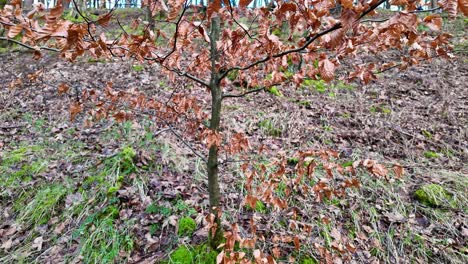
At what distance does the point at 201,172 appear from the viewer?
3473mm

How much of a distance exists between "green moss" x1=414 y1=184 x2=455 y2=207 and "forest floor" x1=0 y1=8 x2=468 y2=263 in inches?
0.5

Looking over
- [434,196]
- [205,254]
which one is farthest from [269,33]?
[434,196]

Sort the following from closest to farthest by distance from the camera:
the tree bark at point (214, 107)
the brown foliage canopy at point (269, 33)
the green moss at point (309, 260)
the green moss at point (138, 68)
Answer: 1. the brown foliage canopy at point (269, 33)
2. the tree bark at point (214, 107)
3. the green moss at point (309, 260)
4. the green moss at point (138, 68)

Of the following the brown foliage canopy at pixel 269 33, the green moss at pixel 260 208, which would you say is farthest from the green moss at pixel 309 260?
the brown foliage canopy at pixel 269 33

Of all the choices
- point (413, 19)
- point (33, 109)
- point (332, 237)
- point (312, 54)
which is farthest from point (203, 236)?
point (33, 109)

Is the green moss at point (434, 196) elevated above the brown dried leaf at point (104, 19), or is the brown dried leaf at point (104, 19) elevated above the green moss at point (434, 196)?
the brown dried leaf at point (104, 19)

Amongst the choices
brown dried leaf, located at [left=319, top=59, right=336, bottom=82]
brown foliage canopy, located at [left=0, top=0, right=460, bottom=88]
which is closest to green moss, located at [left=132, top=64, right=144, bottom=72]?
brown foliage canopy, located at [left=0, top=0, right=460, bottom=88]

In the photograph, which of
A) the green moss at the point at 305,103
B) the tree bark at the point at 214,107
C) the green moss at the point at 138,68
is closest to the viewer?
the tree bark at the point at 214,107

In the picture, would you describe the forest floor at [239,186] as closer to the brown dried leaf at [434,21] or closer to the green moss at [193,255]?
the green moss at [193,255]

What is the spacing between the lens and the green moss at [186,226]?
8.73 feet

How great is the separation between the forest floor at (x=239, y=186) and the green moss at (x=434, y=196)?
0.01 meters

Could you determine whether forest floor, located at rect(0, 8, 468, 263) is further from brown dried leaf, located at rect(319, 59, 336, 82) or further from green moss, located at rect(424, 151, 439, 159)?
brown dried leaf, located at rect(319, 59, 336, 82)

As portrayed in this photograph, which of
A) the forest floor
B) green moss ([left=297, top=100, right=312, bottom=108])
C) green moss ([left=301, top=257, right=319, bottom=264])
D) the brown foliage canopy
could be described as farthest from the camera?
green moss ([left=297, top=100, right=312, bottom=108])

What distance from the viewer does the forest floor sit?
2.58 m
